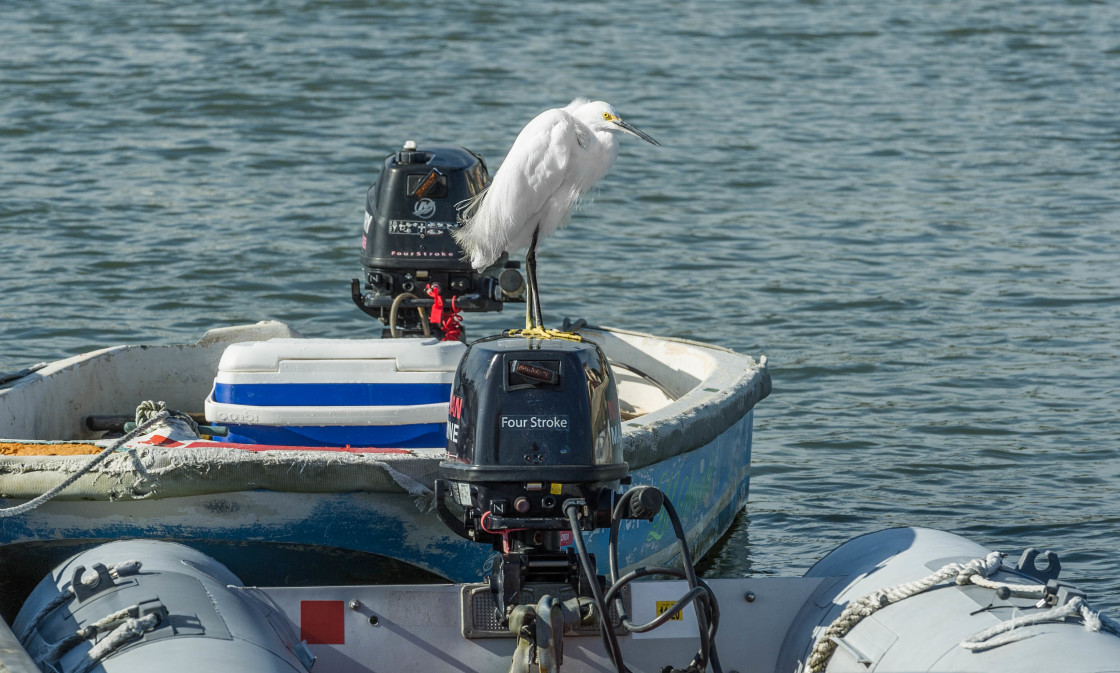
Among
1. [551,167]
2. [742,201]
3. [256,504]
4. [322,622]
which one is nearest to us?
[322,622]

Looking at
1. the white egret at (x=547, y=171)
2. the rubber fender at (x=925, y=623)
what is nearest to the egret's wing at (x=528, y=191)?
the white egret at (x=547, y=171)

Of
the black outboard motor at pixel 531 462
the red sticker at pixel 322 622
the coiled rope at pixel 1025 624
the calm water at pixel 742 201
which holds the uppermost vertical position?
the black outboard motor at pixel 531 462

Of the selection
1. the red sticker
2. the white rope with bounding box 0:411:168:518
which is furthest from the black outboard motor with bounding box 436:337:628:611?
the white rope with bounding box 0:411:168:518

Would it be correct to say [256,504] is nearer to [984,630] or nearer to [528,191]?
[528,191]

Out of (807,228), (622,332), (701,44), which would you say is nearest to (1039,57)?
(701,44)

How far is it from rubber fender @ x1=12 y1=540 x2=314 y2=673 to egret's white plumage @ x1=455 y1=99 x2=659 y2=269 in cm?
157

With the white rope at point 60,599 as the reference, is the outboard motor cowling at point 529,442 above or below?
above

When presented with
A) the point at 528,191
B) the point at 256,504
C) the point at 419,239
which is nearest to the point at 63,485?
the point at 256,504

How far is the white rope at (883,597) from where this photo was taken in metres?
3.30

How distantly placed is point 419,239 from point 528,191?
134 centimetres

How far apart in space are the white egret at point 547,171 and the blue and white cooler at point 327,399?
0.43m

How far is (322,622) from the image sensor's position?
3.58 m

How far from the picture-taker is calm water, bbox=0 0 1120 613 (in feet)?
24.2

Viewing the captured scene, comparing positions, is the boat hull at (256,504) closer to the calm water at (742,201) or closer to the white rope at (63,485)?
the white rope at (63,485)
